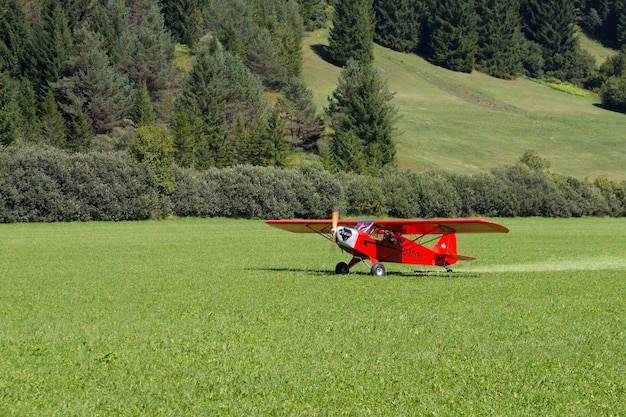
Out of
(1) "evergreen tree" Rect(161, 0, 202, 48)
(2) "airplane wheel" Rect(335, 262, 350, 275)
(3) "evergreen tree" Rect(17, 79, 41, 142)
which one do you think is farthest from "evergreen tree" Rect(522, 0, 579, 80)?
(2) "airplane wheel" Rect(335, 262, 350, 275)

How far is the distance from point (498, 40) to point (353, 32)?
36.3 m

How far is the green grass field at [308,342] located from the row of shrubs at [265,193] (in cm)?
3839

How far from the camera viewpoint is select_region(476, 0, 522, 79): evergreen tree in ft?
582

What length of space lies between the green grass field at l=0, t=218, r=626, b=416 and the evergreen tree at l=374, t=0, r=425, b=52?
16208 cm

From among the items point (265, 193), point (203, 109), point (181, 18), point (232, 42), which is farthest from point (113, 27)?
point (265, 193)

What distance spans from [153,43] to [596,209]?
62681mm

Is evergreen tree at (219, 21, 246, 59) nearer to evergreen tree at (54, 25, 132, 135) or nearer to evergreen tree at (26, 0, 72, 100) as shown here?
evergreen tree at (54, 25, 132, 135)

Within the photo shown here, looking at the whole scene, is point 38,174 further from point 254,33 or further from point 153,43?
point 254,33

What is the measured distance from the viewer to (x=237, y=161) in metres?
95.8

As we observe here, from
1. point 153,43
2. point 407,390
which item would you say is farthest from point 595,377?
point 153,43

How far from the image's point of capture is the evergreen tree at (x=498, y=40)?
17738cm

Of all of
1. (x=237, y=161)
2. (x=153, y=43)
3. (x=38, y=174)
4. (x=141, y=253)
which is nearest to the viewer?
(x=141, y=253)

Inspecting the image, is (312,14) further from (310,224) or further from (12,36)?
(310,224)

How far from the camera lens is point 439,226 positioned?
26.9m
